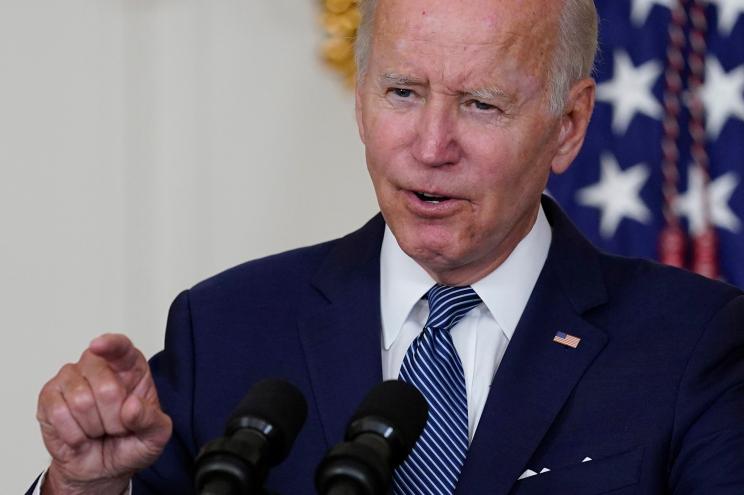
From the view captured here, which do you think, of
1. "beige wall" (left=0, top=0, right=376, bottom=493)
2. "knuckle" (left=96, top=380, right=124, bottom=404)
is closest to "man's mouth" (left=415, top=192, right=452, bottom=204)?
"knuckle" (left=96, top=380, right=124, bottom=404)

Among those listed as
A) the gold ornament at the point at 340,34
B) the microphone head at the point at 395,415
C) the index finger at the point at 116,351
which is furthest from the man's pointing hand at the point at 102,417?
the gold ornament at the point at 340,34

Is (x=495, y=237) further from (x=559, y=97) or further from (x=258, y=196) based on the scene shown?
(x=258, y=196)

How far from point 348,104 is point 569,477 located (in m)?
2.08

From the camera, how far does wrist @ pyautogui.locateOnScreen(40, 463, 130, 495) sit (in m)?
1.85

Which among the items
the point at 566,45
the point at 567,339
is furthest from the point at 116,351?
the point at 566,45

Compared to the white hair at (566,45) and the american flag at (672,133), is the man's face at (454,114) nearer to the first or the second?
the white hair at (566,45)

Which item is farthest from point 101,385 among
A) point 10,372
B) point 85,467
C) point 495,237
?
point 10,372

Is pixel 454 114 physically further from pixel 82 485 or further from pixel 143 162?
pixel 143 162

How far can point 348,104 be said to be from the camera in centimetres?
392

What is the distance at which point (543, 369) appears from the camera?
2.12m

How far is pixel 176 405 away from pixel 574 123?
2.68 feet

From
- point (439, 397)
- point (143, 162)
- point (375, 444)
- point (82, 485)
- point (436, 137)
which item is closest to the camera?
point (375, 444)

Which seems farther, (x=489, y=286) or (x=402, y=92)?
(x=489, y=286)

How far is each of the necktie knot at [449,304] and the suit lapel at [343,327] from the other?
10 cm
